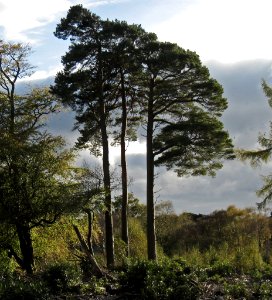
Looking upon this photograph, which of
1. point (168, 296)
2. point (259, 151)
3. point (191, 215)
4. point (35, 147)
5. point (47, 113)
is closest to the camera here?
point (168, 296)

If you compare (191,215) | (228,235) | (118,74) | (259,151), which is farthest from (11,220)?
(191,215)

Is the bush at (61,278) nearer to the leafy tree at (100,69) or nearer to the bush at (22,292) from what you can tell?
the bush at (22,292)

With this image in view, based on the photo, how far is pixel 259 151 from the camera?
27.0 meters

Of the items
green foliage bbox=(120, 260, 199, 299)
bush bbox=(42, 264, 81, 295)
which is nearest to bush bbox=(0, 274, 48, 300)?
bush bbox=(42, 264, 81, 295)

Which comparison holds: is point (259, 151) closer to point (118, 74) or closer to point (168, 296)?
point (118, 74)

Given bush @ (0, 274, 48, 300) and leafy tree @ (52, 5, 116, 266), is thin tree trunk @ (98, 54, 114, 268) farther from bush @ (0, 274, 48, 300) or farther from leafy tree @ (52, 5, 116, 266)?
bush @ (0, 274, 48, 300)

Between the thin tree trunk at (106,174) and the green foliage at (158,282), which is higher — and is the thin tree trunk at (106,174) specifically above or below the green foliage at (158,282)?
above

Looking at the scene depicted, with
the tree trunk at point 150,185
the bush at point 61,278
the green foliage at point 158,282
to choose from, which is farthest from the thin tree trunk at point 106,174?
the green foliage at point 158,282

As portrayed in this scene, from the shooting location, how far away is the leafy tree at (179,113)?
25.8 m

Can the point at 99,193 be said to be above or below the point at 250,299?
above

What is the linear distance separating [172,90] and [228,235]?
25.8 meters

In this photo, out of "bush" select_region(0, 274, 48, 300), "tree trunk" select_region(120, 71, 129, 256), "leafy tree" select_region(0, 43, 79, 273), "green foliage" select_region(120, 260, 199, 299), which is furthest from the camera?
"tree trunk" select_region(120, 71, 129, 256)

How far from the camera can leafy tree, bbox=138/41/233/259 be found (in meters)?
25.8

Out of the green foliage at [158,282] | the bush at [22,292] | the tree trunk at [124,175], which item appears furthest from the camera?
the tree trunk at [124,175]
